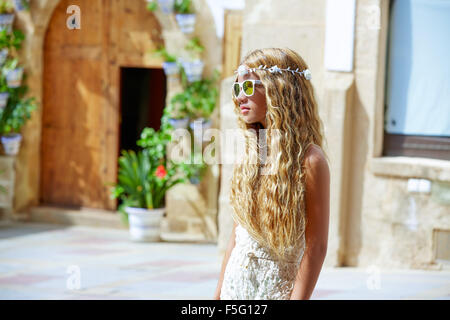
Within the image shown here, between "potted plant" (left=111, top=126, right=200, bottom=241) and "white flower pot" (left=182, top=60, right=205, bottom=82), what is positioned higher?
"white flower pot" (left=182, top=60, right=205, bottom=82)

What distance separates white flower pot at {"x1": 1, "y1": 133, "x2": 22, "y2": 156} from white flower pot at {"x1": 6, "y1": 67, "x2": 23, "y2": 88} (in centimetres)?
60

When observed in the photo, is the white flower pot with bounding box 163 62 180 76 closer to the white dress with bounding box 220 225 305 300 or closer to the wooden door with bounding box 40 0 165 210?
the wooden door with bounding box 40 0 165 210

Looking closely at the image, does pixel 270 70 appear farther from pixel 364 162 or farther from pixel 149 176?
pixel 149 176

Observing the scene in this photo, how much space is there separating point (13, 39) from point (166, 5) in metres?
2.06

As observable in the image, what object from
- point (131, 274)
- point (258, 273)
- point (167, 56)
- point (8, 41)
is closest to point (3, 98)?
point (8, 41)

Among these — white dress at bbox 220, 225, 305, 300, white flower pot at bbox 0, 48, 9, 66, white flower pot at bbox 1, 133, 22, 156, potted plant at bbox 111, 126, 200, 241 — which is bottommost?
potted plant at bbox 111, 126, 200, 241

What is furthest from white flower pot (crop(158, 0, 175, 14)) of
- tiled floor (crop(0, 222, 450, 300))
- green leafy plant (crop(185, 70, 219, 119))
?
tiled floor (crop(0, 222, 450, 300))

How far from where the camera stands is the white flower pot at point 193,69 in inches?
337

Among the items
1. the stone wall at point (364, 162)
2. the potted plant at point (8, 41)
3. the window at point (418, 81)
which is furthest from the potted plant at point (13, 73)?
the window at point (418, 81)

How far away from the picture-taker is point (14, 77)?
930 centimetres

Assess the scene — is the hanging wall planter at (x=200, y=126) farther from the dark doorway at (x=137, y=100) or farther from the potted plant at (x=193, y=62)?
the dark doorway at (x=137, y=100)

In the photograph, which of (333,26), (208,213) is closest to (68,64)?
(208,213)

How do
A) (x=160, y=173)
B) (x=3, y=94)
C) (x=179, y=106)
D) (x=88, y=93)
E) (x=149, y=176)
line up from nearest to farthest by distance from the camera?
(x=160, y=173) → (x=149, y=176) → (x=179, y=106) → (x=3, y=94) → (x=88, y=93)

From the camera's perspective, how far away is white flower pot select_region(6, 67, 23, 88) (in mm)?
9273
